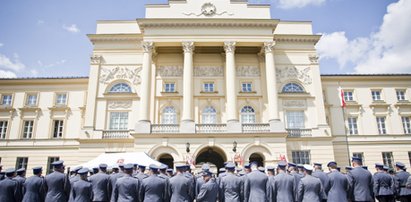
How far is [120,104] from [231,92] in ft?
36.6

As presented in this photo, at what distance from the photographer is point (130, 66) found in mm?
29594

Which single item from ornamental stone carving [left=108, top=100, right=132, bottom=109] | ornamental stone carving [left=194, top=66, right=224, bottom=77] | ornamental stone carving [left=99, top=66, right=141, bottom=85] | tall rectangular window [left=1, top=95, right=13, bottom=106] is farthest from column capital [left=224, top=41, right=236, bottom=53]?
tall rectangular window [left=1, top=95, right=13, bottom=106]

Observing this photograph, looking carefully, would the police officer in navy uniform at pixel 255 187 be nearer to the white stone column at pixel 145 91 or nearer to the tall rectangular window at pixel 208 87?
the white stone column at pixel 145 91

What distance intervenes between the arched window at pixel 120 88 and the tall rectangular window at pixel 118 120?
7.50 ft

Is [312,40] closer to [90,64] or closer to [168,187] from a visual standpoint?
[90,64]

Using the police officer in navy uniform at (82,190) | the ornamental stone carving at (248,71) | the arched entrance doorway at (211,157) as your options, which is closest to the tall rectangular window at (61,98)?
the arched entrance doorway at (211,157)

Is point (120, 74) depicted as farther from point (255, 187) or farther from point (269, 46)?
point (255, 187)

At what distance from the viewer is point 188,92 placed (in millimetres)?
26547

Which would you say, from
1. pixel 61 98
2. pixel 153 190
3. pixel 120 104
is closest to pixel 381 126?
pixel 120 104

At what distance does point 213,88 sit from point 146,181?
68.4ft

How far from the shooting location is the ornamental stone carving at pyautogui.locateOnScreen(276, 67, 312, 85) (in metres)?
29.7

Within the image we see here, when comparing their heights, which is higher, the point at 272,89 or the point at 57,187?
the point at 272,89

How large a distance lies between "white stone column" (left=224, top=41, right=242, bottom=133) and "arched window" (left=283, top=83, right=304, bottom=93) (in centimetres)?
546

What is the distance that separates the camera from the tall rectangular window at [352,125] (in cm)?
3114
